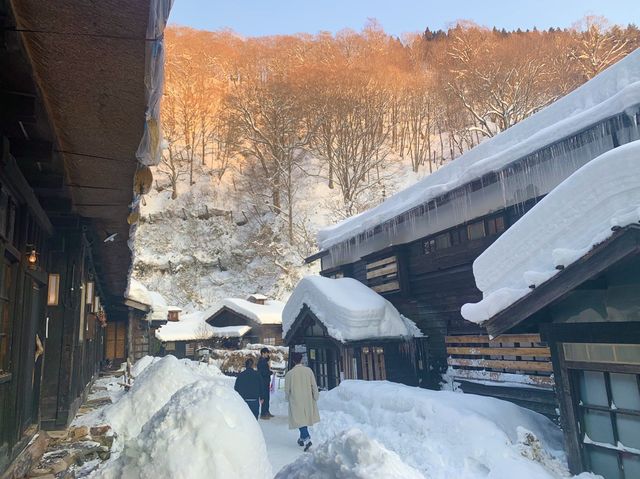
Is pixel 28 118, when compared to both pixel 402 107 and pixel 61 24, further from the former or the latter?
pixel 402 107

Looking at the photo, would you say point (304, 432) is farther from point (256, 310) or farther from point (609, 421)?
point (256, 310)

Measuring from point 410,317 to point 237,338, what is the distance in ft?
76.2

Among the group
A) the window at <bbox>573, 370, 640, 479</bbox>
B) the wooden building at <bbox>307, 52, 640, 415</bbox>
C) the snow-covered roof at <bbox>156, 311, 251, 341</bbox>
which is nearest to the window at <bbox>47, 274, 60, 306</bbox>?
the window at <bbox>573, 370, 640, 479</bbox>

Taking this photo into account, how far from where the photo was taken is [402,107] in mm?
51438

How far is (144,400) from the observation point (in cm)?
664

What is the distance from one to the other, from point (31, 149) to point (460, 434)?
697cm

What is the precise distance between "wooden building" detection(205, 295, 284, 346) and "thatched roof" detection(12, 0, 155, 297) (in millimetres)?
28697

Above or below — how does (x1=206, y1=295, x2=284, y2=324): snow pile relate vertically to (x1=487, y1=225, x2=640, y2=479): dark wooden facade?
above

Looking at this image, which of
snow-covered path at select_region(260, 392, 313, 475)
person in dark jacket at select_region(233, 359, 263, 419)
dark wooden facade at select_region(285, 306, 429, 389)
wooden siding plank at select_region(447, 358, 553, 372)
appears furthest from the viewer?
dark wooden facade at select_region(285, 306, 429, 389)

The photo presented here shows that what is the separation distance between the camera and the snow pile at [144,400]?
6477 millimetres

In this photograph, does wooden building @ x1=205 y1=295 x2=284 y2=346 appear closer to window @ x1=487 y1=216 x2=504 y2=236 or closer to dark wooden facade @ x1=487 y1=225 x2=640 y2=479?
window @ x1=487 y1=216 x2=504 y2=236

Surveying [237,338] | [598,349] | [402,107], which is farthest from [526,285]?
[402,107]

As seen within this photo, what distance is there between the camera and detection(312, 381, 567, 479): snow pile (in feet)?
20.5

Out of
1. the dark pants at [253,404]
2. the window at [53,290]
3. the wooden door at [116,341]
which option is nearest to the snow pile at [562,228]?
the dark pants at [253,404]
